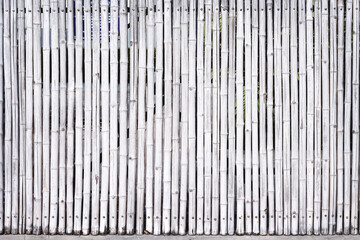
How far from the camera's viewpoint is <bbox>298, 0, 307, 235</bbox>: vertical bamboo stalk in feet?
15.0

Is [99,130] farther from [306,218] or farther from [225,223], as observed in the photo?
[306,218]

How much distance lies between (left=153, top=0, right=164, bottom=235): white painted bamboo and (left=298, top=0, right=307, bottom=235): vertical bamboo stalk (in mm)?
1486

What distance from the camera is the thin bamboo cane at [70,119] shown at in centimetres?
459

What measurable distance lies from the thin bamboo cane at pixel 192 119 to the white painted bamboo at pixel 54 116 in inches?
56.6

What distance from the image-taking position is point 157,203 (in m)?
4.64

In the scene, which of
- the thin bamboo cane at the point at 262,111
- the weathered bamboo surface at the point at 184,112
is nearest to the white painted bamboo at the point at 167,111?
the weathered bamboo surface at the point at 184,112

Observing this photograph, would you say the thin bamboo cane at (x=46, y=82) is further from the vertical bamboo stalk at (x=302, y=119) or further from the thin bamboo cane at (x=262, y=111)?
the vertical bamboo stalk at (x=302, y=119)

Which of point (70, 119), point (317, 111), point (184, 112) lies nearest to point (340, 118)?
point (317, 111)

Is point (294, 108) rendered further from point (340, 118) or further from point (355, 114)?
point (355, 114)

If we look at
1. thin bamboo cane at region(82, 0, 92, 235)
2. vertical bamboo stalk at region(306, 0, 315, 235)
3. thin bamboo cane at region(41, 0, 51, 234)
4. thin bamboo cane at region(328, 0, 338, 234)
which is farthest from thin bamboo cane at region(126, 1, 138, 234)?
thin bamboo cane at region(328, 0, 338, 234)

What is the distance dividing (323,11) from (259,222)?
2.39 m

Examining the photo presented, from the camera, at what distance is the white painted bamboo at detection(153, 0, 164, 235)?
458cm

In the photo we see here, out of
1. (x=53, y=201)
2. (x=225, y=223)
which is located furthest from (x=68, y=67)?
(x=225, y=223)

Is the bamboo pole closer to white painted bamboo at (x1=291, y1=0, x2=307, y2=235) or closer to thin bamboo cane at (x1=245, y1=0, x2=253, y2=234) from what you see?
thin bamboo cane at (x1=245, y1=0, x2=253, y2=234)
